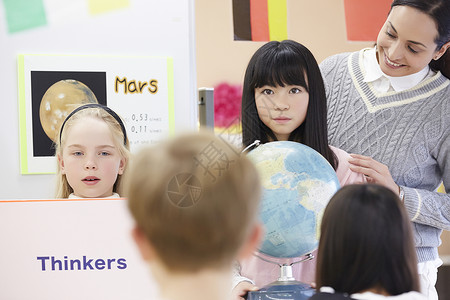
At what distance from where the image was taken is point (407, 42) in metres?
2.09

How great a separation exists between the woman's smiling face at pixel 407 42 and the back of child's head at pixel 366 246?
0.86 meters

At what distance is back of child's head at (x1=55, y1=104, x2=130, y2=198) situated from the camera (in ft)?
6.98

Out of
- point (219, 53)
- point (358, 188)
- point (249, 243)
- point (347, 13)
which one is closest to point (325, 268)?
point (358, 188)

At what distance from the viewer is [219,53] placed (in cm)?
393

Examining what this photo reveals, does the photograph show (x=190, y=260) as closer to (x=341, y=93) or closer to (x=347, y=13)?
(x=341, y=93)

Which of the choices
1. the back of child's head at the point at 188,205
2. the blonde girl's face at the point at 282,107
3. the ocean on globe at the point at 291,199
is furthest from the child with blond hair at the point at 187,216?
the blonde girl's face at the point at 282,107

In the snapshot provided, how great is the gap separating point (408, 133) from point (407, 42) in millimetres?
306

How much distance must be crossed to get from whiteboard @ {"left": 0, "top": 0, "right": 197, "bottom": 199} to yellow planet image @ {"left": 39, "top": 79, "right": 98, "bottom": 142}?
0.31 feet

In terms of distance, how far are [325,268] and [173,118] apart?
1.07 meters

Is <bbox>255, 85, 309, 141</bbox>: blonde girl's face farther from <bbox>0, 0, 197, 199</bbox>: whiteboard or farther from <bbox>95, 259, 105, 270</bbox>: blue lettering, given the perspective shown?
<bbox>95, 259, 105, 270</bbox>: blue lettering

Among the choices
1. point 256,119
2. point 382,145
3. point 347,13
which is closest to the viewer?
point 256,119

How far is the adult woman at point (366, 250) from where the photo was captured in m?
1.32

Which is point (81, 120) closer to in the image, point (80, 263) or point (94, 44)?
point (94, 44)

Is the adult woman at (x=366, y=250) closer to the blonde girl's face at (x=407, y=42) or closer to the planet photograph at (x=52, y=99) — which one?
the blonde girl's face at (x=407, y=42)
